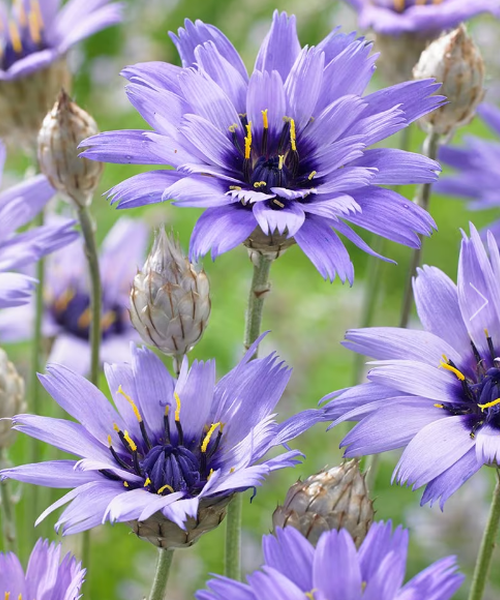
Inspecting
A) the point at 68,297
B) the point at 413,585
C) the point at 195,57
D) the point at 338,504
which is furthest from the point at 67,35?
the point at 413,585

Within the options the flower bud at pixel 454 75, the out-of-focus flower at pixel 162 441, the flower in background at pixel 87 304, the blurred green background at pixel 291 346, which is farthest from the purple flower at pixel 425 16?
the out-of-focus flower at pixel 162 441

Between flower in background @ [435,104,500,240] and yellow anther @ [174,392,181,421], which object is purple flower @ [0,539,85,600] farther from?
flower in background @ [435,104,500,240]

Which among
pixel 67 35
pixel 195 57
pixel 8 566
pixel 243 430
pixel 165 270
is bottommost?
pixel 8 566

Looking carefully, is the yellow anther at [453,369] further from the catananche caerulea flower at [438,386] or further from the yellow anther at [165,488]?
the yellow anther at [165,488]

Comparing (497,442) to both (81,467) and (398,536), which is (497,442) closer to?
(398,536)

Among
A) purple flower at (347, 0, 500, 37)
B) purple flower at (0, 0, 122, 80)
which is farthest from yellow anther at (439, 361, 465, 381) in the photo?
purple flower at (0, 0, 122, 80)

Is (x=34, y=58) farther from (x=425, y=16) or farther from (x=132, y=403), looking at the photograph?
(x=132, y=403)

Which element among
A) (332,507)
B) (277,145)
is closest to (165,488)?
(332,507)
